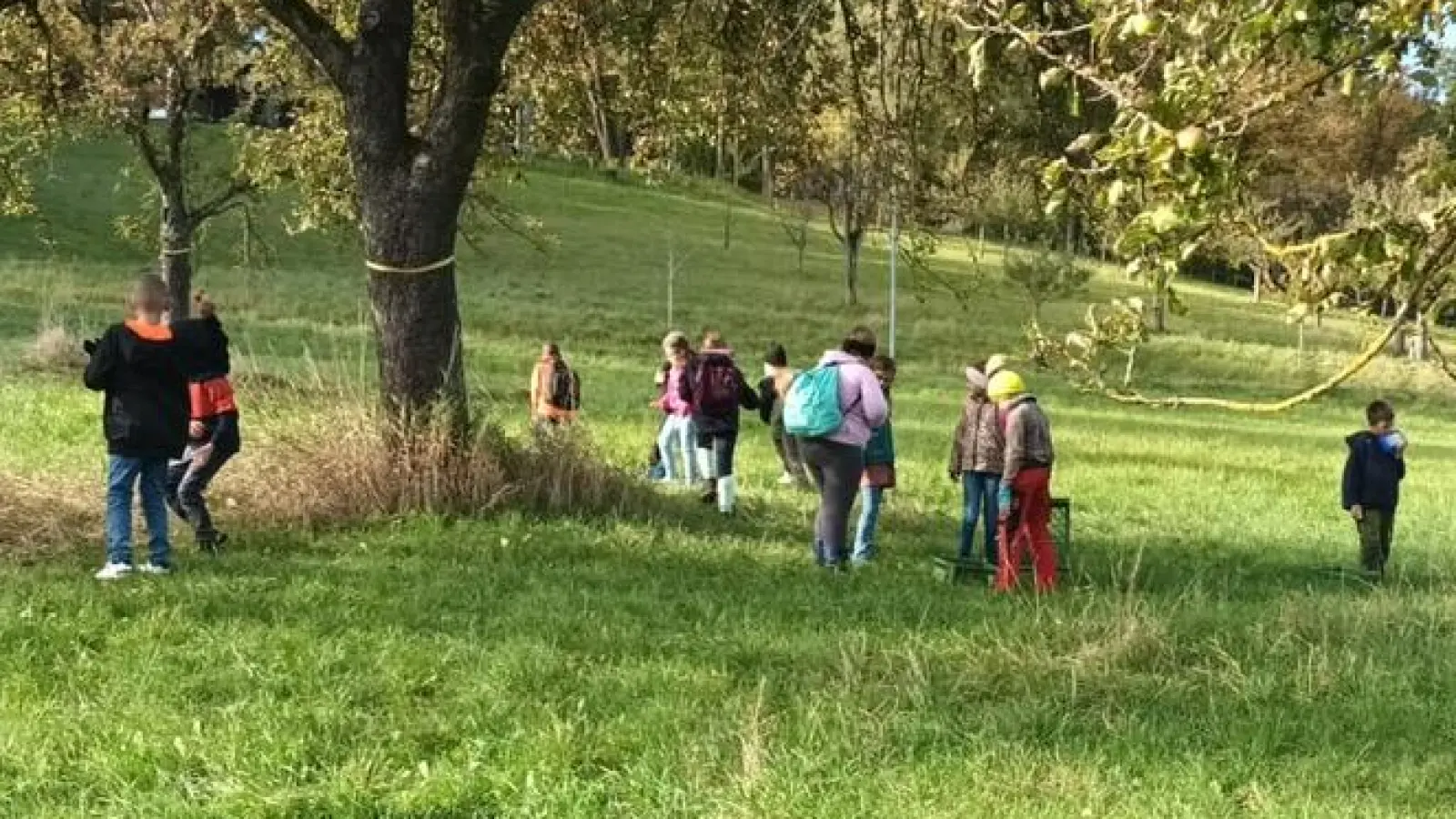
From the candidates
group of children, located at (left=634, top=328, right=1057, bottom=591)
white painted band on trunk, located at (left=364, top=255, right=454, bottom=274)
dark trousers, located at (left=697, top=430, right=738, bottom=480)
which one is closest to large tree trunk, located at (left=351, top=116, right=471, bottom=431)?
white painted band on trunk, located at (left=364, top=255, right=454, bottom=274)

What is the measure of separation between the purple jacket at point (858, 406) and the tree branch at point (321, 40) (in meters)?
4.24

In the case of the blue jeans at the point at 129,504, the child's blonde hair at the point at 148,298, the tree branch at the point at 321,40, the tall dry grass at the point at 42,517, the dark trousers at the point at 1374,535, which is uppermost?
the tree branch at the point at 321,40

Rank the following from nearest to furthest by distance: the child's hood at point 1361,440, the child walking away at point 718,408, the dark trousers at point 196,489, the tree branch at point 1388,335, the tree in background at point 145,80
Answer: the tree branch at point 1388,335 < the dark trousers at point 196,489 < the child's hood at point 1361,440 < the child walking away at point 718,408 < the tree in background at point 145,80

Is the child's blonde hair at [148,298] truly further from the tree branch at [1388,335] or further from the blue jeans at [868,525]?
the tree branch at [1388,335]

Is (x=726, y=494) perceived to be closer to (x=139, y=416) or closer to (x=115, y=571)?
(x=139, y=416)

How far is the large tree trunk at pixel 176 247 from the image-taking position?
1956 cm

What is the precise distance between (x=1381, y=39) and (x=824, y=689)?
350 cm

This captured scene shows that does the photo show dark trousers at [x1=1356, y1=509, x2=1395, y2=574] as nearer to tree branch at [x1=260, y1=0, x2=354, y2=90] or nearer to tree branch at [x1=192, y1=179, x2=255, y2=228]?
tree branch at [x1=260, y1=0, x2=354, y2=90]

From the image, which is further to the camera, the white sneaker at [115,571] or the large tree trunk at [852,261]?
the large tree trunk at [852,261]

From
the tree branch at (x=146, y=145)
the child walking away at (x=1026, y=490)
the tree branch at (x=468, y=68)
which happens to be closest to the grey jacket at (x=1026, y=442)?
the child walking away at (x=1026, y=490)

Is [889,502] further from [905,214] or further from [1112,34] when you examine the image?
[1112,34]

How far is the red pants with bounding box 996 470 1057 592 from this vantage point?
987 centimetres

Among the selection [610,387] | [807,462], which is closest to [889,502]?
[807,462]

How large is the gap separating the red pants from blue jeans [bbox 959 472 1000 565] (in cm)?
112
